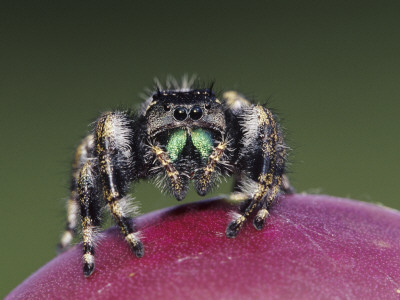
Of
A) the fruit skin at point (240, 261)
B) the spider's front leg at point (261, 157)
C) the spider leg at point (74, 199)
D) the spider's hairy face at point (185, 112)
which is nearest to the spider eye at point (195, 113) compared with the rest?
the spider's hairy face at point (185, 112)

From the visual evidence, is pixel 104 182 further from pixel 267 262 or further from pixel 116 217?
pixel 267 262

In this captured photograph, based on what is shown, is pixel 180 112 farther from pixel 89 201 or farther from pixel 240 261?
pixel 240 261

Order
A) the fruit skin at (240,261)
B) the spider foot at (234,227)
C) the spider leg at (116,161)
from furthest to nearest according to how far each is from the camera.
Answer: the spider leg at (116,161), the spider foot at (234,227), the fruit skin at (240,261)

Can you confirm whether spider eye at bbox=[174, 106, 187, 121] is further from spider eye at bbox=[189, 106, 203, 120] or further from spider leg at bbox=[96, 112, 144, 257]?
spider leg at bbox=[96, 112, 144, 257]

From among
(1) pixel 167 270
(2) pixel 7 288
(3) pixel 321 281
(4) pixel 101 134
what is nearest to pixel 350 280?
(3) pixel 321 281

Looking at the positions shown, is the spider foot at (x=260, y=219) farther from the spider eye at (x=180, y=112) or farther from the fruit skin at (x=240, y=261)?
the spider eye at (x=180, y=112)
